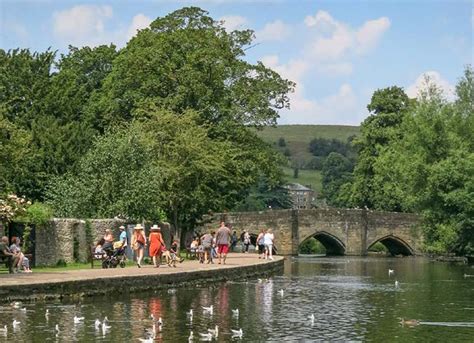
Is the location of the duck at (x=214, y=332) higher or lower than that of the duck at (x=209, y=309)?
lower

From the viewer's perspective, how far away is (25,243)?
39.2 m

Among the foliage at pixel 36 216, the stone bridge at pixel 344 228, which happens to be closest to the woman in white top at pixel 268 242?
the foliage at pixel 36 216

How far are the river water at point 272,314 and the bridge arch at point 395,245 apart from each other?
1896 inches

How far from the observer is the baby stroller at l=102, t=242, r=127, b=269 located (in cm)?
3906

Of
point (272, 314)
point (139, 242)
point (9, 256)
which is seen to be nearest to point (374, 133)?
point (139, 242)

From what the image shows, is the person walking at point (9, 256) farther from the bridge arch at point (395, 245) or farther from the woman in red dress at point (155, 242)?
the bridge arch at point (395, 245)

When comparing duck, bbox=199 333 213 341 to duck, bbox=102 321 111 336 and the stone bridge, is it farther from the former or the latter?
the stone bridge

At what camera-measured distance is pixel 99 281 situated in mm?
31125

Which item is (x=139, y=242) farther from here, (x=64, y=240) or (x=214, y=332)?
(x=214, y=332)

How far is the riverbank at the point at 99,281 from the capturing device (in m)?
28.6

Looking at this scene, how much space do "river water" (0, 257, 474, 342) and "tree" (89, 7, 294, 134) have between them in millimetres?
22852

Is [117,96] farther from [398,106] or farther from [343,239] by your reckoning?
[398,106]

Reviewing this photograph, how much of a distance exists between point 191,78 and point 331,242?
35.3m

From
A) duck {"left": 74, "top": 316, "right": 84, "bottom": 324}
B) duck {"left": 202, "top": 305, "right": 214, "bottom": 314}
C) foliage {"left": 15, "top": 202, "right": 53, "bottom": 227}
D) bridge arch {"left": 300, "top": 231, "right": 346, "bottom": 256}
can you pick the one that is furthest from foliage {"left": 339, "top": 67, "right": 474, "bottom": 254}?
duck {"left": 74, "top": 316, "right": 84, "bottom": 324}
